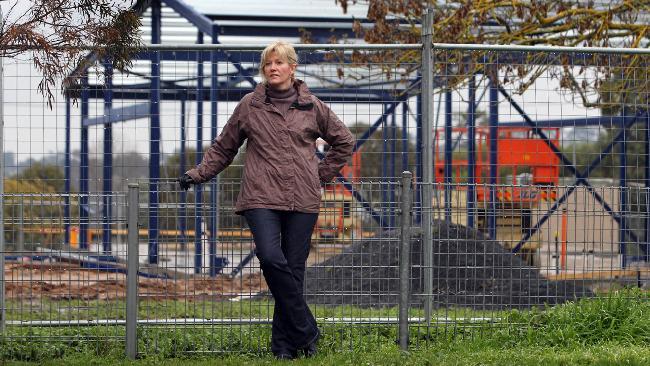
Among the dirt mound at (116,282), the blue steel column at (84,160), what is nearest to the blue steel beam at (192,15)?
the blue steel column at (84,160)

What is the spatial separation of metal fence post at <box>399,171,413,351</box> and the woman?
47 centimetres

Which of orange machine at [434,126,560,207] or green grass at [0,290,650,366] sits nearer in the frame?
green grass at [0,290,650,366]

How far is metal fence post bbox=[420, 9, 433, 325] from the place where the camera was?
7180 mm

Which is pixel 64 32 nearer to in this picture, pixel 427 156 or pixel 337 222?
pixel 337 222

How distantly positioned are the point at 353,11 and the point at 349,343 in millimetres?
11481

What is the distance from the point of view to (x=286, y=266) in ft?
21.1

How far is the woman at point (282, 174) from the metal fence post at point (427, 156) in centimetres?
80

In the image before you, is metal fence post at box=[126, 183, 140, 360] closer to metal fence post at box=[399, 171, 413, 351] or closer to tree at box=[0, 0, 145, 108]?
tree at box=[0, 0, 145, 108]

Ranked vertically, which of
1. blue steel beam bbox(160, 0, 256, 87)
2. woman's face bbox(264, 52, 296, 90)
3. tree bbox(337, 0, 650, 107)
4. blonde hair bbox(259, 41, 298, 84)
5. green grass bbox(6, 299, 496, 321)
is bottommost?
green grass bbox(6, 299, 496, 321)

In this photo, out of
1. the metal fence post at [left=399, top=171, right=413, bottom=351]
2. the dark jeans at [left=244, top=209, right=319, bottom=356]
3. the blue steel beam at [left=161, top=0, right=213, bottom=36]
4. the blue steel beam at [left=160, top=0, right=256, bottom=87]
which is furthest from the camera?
the blue steel beam at [left=161, top=0, right=213, bottom=36]

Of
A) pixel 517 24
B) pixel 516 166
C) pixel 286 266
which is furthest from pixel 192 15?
pixel 286 266

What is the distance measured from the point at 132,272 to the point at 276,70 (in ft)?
5.15

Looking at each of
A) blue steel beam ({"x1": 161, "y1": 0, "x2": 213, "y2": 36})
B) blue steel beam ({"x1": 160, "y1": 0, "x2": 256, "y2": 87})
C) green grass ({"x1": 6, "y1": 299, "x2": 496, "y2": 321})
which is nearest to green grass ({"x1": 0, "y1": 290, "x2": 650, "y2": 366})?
green grass ({"x1": 6, "y1": 299, "x2": 496, "y2": 321})

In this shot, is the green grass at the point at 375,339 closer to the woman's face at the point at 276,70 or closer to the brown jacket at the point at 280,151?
the brown jacket at the point at 280,151
